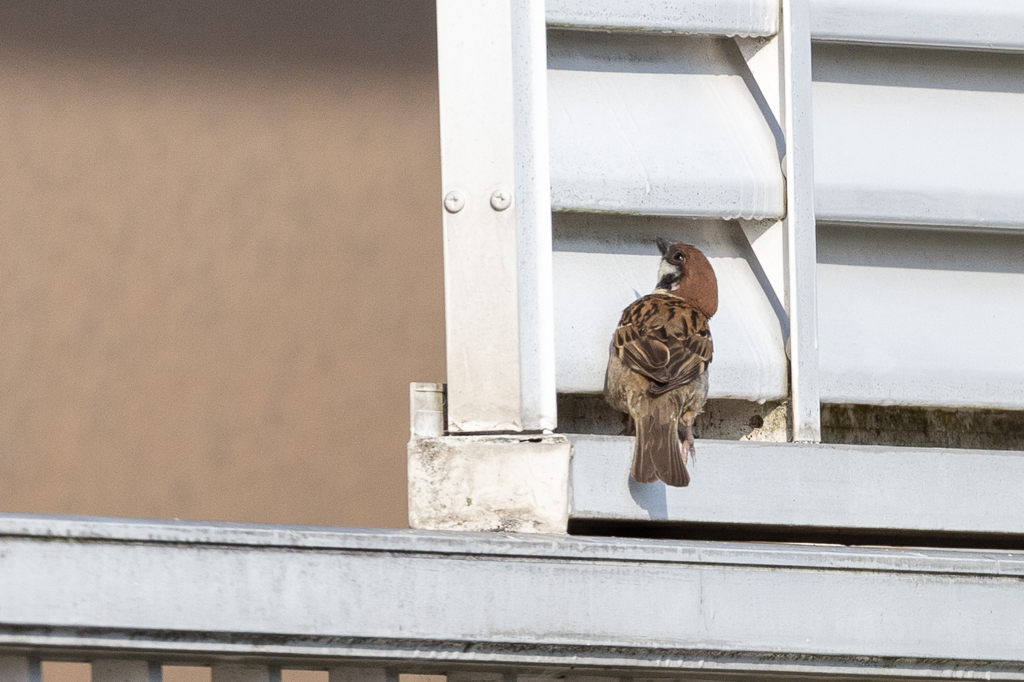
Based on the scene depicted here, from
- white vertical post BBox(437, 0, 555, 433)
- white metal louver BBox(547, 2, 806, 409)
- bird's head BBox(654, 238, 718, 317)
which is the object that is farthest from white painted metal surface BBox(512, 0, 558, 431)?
bird's head BBox(654, 238, 718, 317)

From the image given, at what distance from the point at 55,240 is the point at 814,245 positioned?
3.23m

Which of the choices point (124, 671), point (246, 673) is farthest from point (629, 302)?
point (124, 671)

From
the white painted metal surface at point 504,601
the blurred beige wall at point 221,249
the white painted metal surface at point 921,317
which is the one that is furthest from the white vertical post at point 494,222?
the blurred beige wall at point 221,249

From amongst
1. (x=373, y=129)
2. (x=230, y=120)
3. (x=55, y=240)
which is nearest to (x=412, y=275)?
(x=373, y=129)

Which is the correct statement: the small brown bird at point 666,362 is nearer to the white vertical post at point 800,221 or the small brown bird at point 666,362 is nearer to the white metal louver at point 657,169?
the white metal louver at point 657,169

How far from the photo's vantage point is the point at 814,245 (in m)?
2.30

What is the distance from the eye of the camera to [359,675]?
1659 millimetres

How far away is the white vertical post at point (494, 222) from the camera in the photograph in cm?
202

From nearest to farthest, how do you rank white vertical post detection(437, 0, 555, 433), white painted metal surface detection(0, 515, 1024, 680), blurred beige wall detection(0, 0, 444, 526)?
white painted metal surface detection(0, 515, 1024, 680), white vertical post detection(437, 0, 555, 433), blurred beige wall detection(0, 0, 444, 526)

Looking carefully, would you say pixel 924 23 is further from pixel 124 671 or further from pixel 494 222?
pixel 124 671

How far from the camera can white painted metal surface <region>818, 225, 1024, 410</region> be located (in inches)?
94.1

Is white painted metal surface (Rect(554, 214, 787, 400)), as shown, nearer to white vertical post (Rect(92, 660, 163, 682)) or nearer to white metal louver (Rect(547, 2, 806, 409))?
white metal louver (Rect(547, 2, 806, 409))

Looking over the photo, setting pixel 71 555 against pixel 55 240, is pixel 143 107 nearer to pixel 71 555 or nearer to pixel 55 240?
pixel 55 240

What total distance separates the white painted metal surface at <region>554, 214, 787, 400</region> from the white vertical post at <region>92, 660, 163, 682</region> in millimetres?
951
